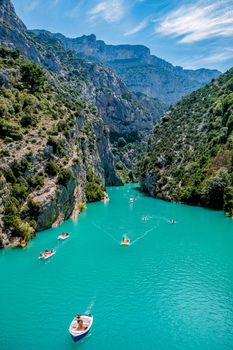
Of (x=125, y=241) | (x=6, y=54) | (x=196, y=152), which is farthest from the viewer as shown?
(x=196, y=152)

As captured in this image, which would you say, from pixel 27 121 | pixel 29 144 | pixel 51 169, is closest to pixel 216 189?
pixel 51 169

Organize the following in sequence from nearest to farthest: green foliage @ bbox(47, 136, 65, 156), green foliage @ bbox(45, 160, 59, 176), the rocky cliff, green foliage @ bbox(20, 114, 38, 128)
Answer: the rocky cliff < green foliage @ bbox(45, 160, 59, 176) < green foliage @ bbox(47, 136, 65, 156) < green foliage @ bbox(20, 114, 38, 128)

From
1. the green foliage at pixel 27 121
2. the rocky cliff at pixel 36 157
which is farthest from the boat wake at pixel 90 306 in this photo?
the green foliage at pixel 27 121

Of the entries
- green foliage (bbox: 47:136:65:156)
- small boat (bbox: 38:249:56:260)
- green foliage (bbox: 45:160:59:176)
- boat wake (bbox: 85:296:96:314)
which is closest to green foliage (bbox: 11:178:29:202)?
green foliage (bbox: 45:160:59:176)

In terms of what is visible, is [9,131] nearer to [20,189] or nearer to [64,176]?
[64,176]

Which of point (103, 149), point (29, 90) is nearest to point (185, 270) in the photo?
point (29, 90)

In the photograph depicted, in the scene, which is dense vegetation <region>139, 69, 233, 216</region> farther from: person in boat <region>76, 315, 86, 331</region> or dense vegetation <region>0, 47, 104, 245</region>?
person in boat <region>76, 315, 86, 331</region>
